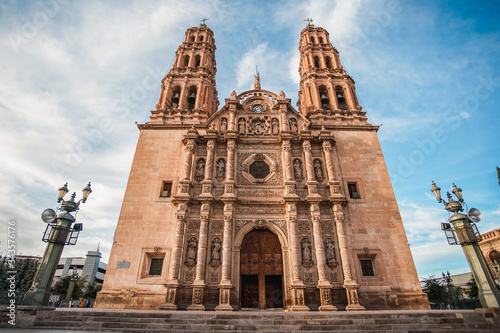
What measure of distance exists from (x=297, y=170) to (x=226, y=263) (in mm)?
7034

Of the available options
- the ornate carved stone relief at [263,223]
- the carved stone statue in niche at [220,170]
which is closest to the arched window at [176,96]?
the carved stone statue in niche at [220,170]

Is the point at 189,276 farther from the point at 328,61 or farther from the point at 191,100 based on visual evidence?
the point at 328,61

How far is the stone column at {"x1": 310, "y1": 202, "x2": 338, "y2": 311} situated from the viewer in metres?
12.2

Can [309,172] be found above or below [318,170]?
below

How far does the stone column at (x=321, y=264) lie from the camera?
12164mm

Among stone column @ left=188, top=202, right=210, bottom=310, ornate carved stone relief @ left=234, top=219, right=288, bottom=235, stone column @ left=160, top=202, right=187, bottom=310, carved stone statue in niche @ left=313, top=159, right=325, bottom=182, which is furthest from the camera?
carved stone statue in niche @ left=313, top=159, right=325, bottom=182

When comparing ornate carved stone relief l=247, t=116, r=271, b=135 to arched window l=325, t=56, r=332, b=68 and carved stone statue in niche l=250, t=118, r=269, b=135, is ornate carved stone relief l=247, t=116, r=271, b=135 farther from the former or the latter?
arched window l=325, t=56, r=332, b=68

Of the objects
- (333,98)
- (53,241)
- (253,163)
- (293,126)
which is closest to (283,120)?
(293,126)

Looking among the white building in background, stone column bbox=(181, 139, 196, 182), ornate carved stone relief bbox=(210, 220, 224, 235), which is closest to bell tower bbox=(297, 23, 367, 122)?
stone column bbox=(181, 139, 196, 182)

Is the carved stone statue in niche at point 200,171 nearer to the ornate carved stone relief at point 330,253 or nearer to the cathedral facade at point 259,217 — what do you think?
the cathedral facade at point 259,217

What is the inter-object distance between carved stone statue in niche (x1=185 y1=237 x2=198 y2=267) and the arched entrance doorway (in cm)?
252

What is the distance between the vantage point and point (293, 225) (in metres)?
14.0

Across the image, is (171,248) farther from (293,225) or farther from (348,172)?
(348,172)

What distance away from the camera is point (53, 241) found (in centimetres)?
920
